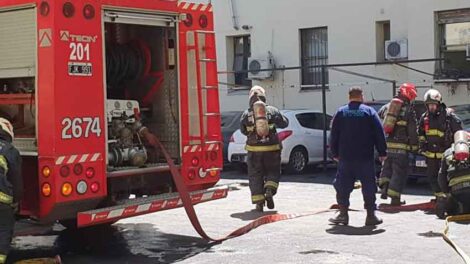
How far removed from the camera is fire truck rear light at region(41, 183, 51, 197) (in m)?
7.00

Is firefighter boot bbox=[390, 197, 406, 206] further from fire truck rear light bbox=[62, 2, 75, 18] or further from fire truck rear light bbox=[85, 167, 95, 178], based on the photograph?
fire truck rear light bbox=[62, 2, 75, 18]

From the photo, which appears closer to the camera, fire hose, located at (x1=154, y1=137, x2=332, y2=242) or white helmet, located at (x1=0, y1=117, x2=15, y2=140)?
white helmet, located at (x1=0, y1=117, x2=15, y2=140)

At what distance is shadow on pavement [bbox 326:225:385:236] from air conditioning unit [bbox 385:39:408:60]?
9998mm

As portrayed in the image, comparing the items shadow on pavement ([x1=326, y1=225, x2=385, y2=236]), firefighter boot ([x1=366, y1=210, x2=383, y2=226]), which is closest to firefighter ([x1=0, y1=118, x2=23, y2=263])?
shadow on pavement ([x1=326, y1=225, x2=385, y2=236])

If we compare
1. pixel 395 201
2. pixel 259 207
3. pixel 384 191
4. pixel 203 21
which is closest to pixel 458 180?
pixel 395 201

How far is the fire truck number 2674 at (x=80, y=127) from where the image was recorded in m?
7.08

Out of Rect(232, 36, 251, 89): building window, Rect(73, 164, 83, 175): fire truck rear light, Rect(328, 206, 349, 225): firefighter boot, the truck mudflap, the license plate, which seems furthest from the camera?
Rect(232, 36, 251, 89): building window

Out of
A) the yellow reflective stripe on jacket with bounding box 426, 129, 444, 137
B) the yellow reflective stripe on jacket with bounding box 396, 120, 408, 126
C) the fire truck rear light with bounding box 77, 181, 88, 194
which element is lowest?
the fire truck rear light with bounding box 77, 181, 88, 194

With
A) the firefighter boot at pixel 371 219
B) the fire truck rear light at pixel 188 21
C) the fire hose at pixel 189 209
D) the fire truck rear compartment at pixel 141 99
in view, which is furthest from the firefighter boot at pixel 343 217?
the fire truck rear light at pixel 188 21

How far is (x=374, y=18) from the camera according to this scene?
62.8 feet

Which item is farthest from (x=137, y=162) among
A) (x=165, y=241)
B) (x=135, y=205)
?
(x=165, y=241)

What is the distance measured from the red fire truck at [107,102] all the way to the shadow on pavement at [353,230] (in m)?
1.54

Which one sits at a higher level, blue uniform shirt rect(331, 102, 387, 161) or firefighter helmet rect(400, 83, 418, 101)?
→ firefighter helmet rect(400, 83, 418, 101)

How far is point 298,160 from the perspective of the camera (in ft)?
53.9
